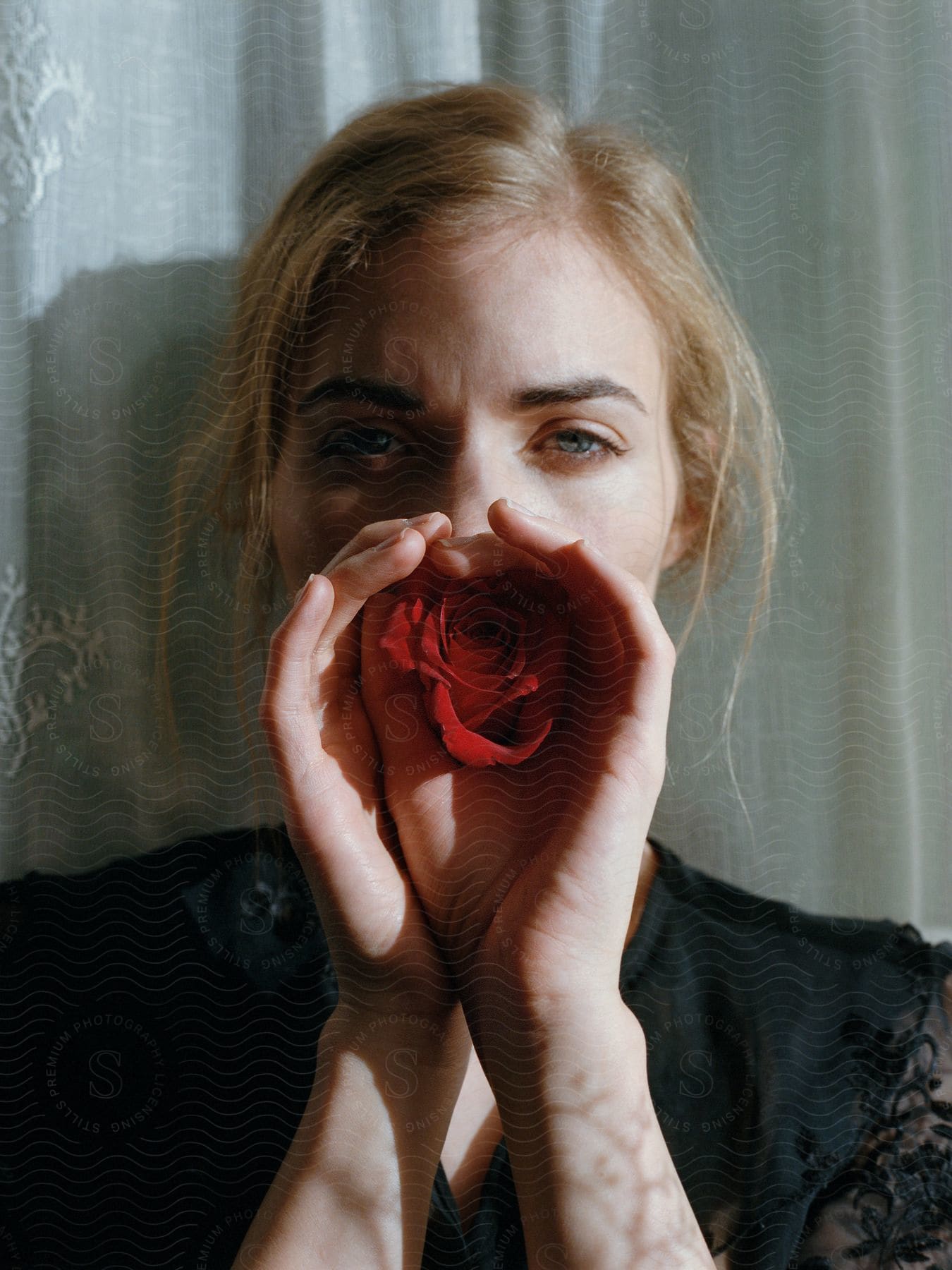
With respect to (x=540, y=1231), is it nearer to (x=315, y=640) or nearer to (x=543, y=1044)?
(x=543, y=1044)

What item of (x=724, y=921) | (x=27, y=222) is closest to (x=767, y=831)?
(x=724, y=921)

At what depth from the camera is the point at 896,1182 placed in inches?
17.5

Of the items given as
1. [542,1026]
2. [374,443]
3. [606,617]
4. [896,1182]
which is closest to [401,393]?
[374,443]

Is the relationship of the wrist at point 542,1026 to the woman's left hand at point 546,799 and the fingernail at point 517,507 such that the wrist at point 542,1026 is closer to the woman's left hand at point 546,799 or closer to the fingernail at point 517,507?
the woman's left hand at point 546,799

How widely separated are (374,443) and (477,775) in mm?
153

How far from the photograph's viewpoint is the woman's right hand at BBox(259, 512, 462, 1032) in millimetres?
401

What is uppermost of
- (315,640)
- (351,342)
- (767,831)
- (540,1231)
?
(351,342)

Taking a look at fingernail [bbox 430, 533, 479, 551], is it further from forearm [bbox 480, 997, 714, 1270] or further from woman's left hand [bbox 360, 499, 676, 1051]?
forearm [bbox 480, 997, 714, 1270]

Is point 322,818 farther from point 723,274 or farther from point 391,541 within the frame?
point 723,274

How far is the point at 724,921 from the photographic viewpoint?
46 cm

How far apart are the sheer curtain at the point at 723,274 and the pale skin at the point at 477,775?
0.17 ft

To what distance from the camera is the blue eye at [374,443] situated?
1.34 ft

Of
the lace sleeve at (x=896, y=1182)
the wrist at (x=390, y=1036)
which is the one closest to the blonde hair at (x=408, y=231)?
→ the wrist at (x=390, y=1036)

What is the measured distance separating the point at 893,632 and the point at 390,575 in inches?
10.3
